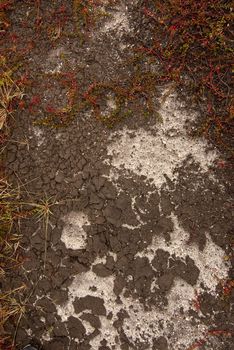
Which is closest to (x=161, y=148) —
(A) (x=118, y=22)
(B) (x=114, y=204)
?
(B) (x=114, y=204)

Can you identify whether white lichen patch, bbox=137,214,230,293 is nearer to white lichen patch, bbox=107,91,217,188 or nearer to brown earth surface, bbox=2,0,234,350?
brown earth surface, bbox=2,0,234,350

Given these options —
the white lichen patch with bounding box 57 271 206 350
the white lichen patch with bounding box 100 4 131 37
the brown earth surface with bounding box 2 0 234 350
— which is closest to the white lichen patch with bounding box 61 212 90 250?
the brown earth surface with bounding box 2 0 234 350

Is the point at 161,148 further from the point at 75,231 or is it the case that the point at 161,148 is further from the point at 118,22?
the point at 118,22

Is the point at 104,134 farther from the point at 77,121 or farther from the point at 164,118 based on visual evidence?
the point at 164,118

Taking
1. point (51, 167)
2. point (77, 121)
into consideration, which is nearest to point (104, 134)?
point (77, 121)

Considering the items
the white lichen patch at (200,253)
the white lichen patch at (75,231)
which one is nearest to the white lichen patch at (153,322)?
the white lichen patch at (200,253)
